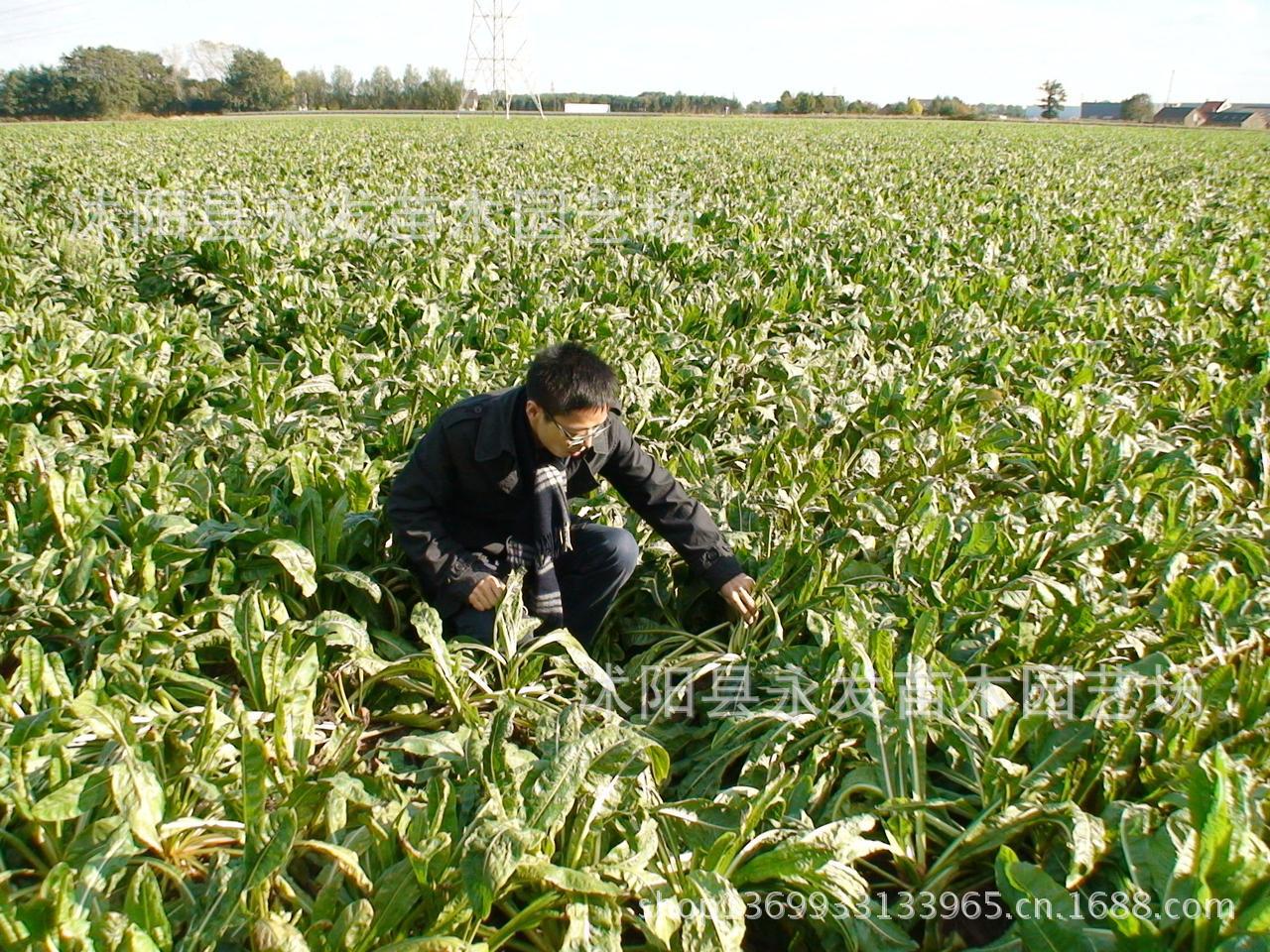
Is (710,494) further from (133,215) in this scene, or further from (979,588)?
(133,215)

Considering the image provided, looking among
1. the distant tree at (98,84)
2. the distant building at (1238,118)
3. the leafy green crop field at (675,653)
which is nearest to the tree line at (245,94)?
the distant tree at (98,84)

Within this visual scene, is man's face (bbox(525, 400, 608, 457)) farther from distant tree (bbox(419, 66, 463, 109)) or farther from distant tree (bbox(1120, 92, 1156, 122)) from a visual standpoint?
distant tree (bbox(1120, 92, 1156, 122))

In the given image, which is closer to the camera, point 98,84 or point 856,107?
point 98,84

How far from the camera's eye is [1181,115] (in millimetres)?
76125

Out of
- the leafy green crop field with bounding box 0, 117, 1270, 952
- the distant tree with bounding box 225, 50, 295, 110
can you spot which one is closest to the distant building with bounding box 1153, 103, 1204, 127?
the distant tree with bounding box 225, 50, 295, 110

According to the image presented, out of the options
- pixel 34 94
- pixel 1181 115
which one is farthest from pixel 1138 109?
pixel 34 94

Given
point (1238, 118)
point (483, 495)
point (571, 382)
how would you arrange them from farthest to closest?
point (1238, 118) → point (483, 495) → point (571, 382)

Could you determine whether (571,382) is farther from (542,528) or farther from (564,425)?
(542,528)

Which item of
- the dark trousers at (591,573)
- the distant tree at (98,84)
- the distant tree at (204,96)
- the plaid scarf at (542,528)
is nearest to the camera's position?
the plaid scarf at (542,528)

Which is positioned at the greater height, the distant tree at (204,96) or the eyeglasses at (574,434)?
the distant tree at (204,96)

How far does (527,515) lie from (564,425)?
2.09 feet

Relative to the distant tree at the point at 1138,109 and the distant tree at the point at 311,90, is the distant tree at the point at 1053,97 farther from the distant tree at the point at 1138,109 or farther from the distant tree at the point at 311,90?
the distant tree at the point at 311,90

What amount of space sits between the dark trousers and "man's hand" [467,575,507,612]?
0.90 ft

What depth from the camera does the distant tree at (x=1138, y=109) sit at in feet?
265
